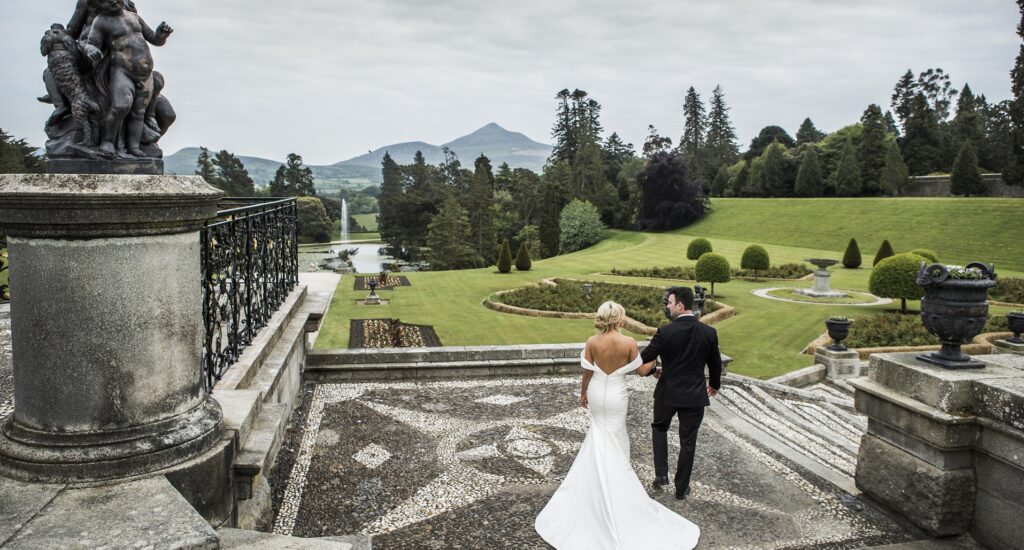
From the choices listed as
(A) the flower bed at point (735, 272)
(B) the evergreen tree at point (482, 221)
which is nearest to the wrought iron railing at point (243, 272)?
(A) the flower bed at point (735, 272)

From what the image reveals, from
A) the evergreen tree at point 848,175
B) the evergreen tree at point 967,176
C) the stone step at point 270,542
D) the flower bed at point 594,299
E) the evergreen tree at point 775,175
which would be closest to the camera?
the stone step at point 270,542

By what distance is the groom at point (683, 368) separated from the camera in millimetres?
5750

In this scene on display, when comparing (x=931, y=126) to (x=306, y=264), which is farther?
(x=931, y=126)

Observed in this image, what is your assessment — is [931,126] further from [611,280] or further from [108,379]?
[108,379]

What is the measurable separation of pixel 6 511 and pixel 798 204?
64.1 metres

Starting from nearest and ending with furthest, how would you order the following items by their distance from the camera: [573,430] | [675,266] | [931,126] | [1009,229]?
[573,430]
[675,266]
[1009,229]
[931,126]

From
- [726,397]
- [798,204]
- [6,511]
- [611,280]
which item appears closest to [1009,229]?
[798,204]

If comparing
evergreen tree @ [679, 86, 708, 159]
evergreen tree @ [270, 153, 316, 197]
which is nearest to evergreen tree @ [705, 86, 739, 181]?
evergreen tree @ [679, 86, 708, 159]

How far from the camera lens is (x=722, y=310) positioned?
853 inches

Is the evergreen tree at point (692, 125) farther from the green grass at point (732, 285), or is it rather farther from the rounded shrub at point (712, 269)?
the rounded shrub at point (712, 269)

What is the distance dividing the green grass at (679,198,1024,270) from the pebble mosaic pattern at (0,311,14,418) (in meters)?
36.9

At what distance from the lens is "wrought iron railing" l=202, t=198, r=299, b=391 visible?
5.21 metres

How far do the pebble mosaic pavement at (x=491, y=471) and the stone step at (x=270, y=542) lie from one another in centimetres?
184

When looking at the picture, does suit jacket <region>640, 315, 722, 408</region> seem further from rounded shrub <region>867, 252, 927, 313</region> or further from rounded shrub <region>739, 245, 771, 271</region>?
rounded shrub <region>739, 245, 771, 271</region>
